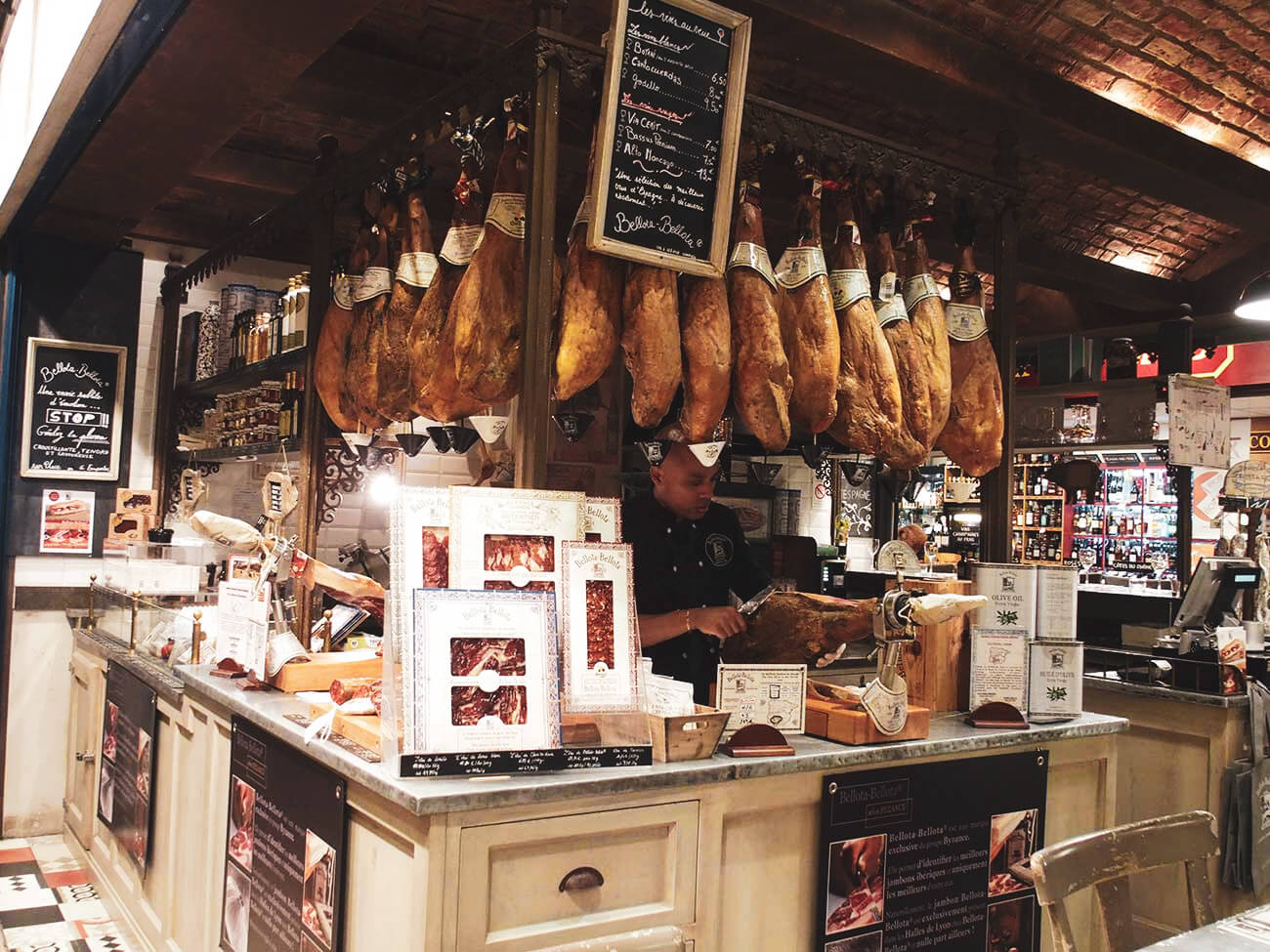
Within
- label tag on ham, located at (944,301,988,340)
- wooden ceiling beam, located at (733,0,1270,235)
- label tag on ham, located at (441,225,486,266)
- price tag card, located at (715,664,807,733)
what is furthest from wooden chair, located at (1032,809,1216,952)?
wooden ceiling beam, located at (733,0,1270,235)

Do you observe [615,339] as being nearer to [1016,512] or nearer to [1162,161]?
[1162,161]

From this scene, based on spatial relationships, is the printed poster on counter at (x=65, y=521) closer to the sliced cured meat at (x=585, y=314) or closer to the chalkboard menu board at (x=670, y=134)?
the sliced cured meat at (x=585, y=314)

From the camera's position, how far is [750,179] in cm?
287

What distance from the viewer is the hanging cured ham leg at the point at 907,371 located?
119 inches

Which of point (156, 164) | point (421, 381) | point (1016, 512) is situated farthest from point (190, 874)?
point (1016, 512)

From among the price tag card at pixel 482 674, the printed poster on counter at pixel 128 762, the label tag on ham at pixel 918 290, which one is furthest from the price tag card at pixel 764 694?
the printed poster on counter at pixel 128 762

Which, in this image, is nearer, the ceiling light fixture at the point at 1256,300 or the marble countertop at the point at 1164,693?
the marble countertop at the point at 1164,693

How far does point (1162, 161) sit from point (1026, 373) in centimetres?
343

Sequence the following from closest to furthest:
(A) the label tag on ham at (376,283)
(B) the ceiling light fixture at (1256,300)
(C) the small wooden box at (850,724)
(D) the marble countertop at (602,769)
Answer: (D) the marble countertop at (602,769), (C) the small wooden box at (850,724), (A) the label tag on ham at (376,283), (B) the ceiling light fixture at (1256,300)

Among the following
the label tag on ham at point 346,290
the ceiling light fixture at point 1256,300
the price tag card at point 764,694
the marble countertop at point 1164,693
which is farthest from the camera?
the ceiling light fixture at point 1256,300

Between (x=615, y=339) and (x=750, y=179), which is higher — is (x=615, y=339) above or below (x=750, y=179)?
below

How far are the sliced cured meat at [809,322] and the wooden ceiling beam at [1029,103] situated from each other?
67 centimetres

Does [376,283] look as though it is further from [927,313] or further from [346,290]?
[927,313]

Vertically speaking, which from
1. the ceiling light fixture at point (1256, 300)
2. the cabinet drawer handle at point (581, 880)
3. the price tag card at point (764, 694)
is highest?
the ceiling light fixture at point (1256, 300)
